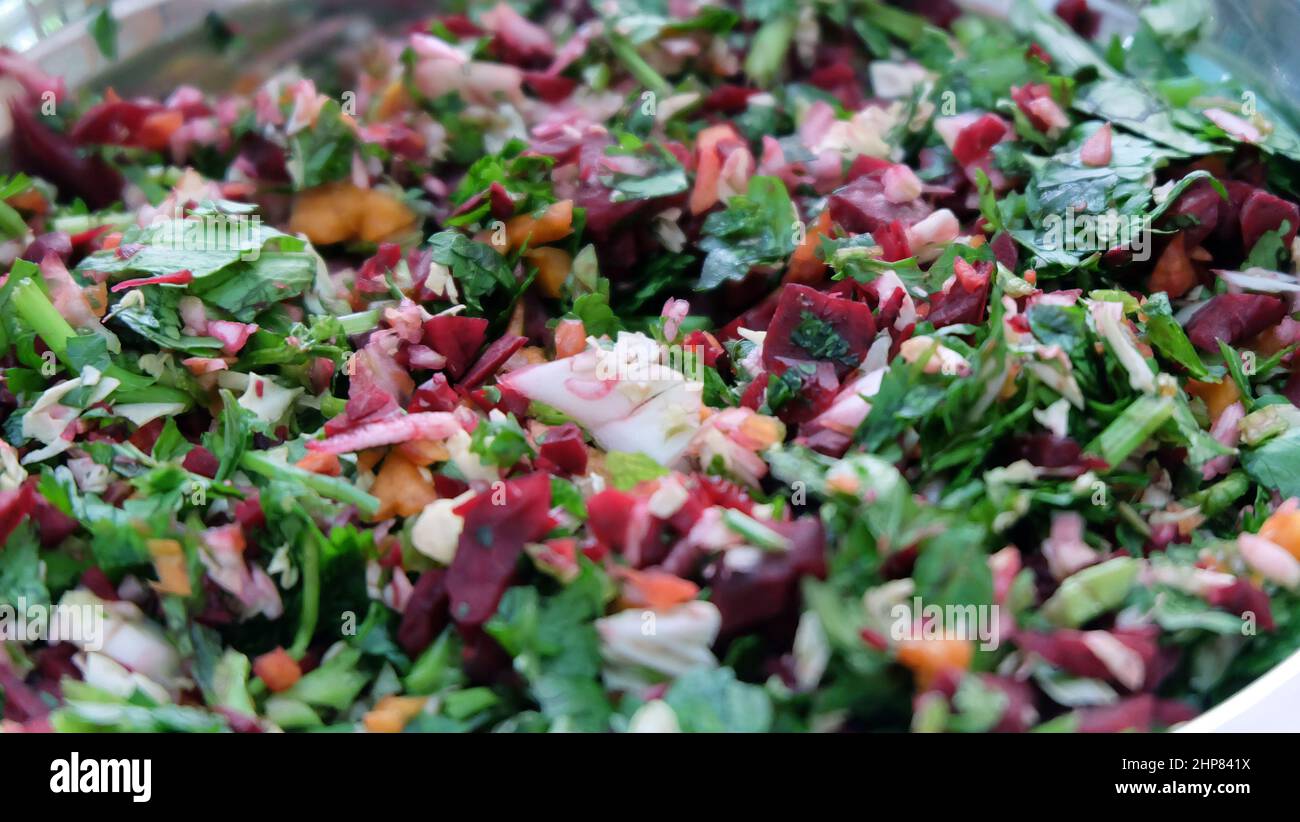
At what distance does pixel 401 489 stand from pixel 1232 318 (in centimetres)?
111

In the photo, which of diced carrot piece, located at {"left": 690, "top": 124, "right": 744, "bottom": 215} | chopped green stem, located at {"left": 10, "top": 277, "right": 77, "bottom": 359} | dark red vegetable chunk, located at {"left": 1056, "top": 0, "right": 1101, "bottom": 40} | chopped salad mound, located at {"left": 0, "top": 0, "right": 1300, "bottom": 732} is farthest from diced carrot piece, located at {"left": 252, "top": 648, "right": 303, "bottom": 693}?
dark red vegetable chunk, located at {"left": 1056, "top": 0, "right": 1101, "bottom": 40}

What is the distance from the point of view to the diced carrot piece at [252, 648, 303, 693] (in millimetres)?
1240

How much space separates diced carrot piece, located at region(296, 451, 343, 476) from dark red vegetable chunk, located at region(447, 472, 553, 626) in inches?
8.0

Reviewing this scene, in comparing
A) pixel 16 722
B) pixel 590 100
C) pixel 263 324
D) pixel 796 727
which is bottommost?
pixel 16 722

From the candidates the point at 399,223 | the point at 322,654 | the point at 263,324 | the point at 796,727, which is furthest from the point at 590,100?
the point at 796,727

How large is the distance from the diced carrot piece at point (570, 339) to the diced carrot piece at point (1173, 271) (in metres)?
0.81

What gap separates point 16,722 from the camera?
1242 mm

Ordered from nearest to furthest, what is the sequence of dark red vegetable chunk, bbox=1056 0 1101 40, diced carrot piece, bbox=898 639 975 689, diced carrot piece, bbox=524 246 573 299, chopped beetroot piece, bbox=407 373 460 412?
1. diced carrot piece, bbox=898 639 975 689
2. chopped beetroot piece, bbox=407 373 460 412
3. diced carrot piece, bbox=524 246 573 299
4. dark red vegetable chunk, bbox=1056 0 1101 40

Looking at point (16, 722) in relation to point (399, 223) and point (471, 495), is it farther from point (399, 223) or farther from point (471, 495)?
point (399, 223)

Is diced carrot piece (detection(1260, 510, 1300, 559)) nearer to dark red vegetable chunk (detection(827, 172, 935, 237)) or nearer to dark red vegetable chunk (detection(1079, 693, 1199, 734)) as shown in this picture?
dark red vegetable chunk (detection(1079, 693, 1199, 734))

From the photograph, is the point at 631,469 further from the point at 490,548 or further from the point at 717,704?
the point at 717,704

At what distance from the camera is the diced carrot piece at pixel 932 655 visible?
1.11m

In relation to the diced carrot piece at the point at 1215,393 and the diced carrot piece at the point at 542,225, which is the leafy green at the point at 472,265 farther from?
the diced carrot piece at the point at 1215,393
